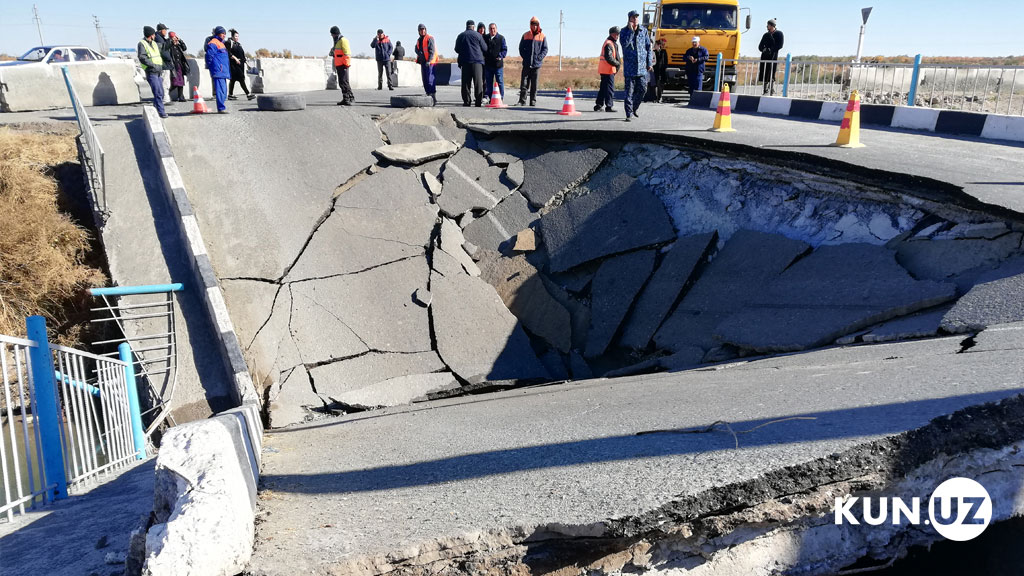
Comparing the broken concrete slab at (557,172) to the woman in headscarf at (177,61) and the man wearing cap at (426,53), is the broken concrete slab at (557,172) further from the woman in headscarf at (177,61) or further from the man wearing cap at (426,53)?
the woman in headscarf at (177,61)

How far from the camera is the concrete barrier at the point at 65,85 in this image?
46.3 ft

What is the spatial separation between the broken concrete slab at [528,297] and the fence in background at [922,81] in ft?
25.1

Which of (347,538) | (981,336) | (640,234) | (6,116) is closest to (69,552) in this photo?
(347,538)

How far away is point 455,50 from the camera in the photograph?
522 inches

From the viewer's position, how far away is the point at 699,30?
1695cm

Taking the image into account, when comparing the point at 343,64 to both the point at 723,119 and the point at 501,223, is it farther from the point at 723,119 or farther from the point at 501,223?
the point at 723,119

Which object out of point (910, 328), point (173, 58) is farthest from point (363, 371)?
point (173, 58)

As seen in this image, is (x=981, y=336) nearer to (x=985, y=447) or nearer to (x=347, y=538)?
(x=985, y=447)

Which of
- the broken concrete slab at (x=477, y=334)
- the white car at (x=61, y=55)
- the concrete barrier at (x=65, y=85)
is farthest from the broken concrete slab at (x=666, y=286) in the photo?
Answer: the white car at (x=61, y=55)

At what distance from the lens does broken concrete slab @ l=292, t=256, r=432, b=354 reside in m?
7.43

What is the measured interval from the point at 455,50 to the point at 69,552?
40.0 ft

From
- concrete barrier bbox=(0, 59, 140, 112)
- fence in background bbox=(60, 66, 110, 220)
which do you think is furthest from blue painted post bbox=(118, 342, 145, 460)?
concrete barrier bbox=(0, 59, 140, 112)

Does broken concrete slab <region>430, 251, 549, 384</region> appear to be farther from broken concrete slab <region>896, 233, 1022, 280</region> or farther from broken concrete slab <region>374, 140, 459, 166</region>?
broken concrete slab <region>896, 233, 1022, 280</region>

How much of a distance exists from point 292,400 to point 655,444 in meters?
4.77
